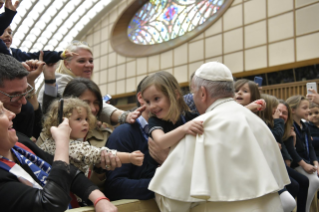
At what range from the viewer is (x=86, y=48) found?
11.8 ft

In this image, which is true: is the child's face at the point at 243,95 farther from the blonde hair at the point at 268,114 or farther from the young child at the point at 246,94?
the blonde hair at the point at 268,114

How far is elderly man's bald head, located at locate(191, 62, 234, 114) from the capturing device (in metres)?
2.05

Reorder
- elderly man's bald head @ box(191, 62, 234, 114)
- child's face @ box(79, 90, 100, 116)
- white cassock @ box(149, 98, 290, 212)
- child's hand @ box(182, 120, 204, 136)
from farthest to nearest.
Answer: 1. child's face @ box(79, 90, 100, 116)
2. elderly man's bald head @ box(191, 62, 234, 114)
3. child's hand @ box(182, 120, 204, 136)
4. white cassock @ box(149, 98, 290, 212)

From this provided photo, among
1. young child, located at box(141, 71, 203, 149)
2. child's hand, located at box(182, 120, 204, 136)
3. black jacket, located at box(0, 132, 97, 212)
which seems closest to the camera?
black jacket, located at box(0, 132, 97, 212)

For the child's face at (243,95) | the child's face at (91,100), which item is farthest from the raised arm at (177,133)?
the child's face at (243,95)

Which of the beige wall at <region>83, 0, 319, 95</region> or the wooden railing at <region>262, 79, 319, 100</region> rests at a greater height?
the beige wall at <region>83, 0, 319, 95</region>

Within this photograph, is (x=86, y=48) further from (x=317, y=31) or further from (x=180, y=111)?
(x=317, y=31)

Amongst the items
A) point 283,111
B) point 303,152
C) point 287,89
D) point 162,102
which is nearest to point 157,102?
point 162,102

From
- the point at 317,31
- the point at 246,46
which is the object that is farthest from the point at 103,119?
the point at 246,46

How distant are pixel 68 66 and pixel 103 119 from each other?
0.84 meters

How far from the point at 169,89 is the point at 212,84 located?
478mm

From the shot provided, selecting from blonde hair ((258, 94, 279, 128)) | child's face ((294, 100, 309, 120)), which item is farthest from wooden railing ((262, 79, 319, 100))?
blonde hair ((258, 94, 279, 128))

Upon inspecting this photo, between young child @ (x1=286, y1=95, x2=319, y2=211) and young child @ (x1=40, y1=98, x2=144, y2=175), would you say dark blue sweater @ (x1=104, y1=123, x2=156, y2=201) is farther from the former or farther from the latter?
young child @ (x1=286, y1=95, x2=319, y2=211)

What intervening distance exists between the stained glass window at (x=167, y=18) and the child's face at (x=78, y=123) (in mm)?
11769
